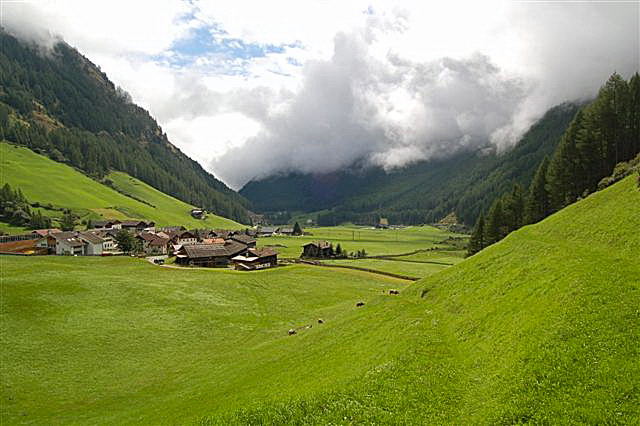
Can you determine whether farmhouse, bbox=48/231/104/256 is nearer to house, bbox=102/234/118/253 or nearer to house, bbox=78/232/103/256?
house, bbox=78/232/103/256

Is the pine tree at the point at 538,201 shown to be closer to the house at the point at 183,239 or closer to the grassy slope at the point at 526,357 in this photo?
the grassy slope at the point at 526,357

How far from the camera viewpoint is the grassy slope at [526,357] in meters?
18.0

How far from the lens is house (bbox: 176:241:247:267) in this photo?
389ft

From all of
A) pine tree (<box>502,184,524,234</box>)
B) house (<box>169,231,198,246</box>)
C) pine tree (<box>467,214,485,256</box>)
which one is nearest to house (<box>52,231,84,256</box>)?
house (<box>169,231,198,246</box>)

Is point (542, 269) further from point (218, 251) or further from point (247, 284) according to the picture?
point (218, 251)

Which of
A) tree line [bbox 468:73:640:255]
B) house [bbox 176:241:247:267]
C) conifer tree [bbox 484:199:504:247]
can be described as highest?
tree line [bbox 468:73:640:255]

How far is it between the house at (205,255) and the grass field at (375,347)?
144 feet

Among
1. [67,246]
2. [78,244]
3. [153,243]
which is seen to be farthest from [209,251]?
[67,246]

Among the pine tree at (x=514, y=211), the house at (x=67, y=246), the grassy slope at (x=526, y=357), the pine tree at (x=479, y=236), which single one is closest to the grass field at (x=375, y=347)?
the grassy slope at (x=526, y=357)

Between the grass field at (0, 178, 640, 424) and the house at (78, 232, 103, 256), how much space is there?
58320 mm

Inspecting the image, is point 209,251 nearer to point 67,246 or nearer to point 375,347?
point 67,246

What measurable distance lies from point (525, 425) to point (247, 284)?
250 feet

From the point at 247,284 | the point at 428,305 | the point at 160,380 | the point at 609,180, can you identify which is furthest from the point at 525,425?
the point at 247,284

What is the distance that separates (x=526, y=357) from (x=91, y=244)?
139667 millimetres
